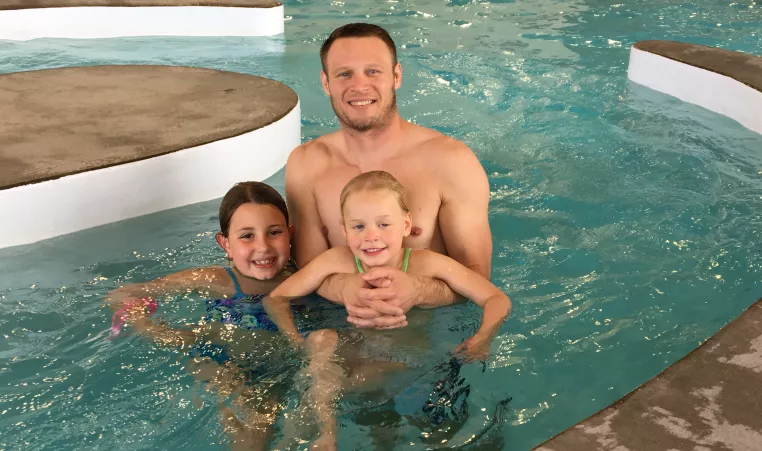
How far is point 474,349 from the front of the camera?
315cm

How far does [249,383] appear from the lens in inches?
125

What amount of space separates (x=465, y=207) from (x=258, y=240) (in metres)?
0.94

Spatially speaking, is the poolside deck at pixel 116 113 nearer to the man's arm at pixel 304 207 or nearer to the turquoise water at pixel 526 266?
the turquoise water at pixel 526 266

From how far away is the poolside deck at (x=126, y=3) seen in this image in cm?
968

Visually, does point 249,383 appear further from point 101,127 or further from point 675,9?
point 675,9

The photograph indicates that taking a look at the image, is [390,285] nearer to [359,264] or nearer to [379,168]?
[359,264]

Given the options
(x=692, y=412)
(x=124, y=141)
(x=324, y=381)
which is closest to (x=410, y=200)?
(x=324, y=381)

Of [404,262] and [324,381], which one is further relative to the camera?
[404,262]

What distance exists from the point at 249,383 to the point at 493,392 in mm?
1054

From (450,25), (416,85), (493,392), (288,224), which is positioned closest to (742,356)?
(493,392)

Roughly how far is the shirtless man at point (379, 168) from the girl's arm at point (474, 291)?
6 centimetres

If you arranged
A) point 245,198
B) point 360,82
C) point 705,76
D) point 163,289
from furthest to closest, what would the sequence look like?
point 705,76, point 163,289, point 245,198, point 360,82

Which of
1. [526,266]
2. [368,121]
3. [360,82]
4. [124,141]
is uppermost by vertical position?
[360,82]

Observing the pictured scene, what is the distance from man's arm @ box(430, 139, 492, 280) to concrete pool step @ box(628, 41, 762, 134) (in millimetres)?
4242
